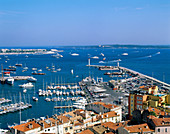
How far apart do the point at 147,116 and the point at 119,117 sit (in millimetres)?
5564

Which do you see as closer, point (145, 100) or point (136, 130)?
point (136, 130)

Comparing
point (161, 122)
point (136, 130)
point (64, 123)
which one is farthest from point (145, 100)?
point (64, 123)

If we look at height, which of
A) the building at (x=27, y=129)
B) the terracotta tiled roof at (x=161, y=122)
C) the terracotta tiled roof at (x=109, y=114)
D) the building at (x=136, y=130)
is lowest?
the terracotta tiled roof at (x=109, y=114)

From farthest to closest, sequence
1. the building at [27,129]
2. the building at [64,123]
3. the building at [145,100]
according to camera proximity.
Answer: the building at [145,100], the building at [64,123], the building at [27,129]

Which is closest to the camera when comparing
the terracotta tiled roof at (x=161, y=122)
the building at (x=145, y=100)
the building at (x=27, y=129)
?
the terracotta tiled roof at (x=161, y=122)

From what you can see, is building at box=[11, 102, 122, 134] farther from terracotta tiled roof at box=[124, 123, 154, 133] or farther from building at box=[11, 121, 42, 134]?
terracotta tiled roof at box=[124, 123, 154, 133]

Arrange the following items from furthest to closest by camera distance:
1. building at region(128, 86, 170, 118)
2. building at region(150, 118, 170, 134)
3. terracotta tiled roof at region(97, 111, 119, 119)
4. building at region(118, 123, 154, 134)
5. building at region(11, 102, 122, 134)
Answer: terracotta tiled roof at region(97, 111, 119, 119) → building at region(128, 86, 170, 118) → building at region(11, 102, 122, 134) → building at region(150, 118, 170, 134) → building at region(118, 123, 154, 134)

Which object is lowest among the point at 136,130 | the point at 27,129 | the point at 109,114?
the point at 109,114

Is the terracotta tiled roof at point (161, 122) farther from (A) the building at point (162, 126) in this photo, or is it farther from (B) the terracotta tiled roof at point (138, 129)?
(B) the terracotta tiled roof at point (138, 129)

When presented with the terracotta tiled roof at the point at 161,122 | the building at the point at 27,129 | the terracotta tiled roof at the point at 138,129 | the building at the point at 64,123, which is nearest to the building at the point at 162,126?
the terracotta tiled roof at the point at 161,122

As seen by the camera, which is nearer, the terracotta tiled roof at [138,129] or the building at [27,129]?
the terracotta tiled roof at [138,129]

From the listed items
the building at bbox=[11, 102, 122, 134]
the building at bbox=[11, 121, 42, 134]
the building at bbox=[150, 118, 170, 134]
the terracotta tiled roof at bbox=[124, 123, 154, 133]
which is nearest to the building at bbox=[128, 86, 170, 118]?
the building at bbox=[11, 102, 122, 134]

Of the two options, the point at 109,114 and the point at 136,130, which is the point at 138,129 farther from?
the point at 109,114

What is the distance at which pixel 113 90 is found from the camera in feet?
130
